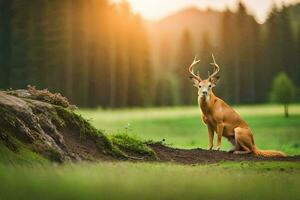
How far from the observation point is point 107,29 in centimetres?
3431

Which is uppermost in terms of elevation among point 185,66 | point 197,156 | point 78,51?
point 78,51

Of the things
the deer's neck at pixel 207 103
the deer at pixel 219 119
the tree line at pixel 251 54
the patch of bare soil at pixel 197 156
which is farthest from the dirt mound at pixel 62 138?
the tree line at pixel 251 54

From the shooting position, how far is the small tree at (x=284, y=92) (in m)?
23.7

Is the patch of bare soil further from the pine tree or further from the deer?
the pine tree

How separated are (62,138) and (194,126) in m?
13.5

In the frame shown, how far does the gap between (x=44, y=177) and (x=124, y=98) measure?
25.9 metres

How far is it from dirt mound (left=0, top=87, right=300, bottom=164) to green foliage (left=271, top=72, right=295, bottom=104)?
10.1 metres

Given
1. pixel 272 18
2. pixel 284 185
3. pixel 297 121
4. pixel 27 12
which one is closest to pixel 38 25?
pixel 27 12

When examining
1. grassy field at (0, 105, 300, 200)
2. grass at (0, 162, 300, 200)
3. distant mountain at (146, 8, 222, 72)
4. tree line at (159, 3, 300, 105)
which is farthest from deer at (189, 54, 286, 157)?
distant mountain at (146, 8, 222, 72)

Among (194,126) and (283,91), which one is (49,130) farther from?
(283,91)

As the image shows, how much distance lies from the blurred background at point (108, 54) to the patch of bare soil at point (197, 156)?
48.8 feet

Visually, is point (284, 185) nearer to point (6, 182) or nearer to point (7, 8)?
point (6, 182)

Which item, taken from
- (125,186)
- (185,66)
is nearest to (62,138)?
(125,186)

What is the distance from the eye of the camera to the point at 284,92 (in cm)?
2395
